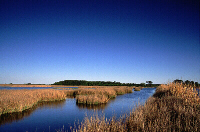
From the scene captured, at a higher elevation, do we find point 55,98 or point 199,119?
point 199,119

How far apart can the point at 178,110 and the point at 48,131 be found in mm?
8349

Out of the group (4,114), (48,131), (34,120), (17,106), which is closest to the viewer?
(48,131)

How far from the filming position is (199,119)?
5.70m

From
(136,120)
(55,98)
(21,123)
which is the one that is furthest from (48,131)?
(55,98)

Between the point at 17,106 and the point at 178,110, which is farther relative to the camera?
the point at 17,106

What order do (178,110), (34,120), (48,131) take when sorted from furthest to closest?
(34,120) → (48,131) → (178,110)

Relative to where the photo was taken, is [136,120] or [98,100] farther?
[98,100]

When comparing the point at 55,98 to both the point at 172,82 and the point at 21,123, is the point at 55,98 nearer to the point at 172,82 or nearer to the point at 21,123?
the point at 21,123

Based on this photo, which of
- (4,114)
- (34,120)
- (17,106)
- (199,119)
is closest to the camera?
(199,119)

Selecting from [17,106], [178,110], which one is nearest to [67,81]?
[17,106]

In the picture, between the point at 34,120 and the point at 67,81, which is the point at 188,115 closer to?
the point at 34,120

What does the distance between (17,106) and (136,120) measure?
1215 cm

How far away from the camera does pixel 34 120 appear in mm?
10570

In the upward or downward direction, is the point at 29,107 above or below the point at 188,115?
below
